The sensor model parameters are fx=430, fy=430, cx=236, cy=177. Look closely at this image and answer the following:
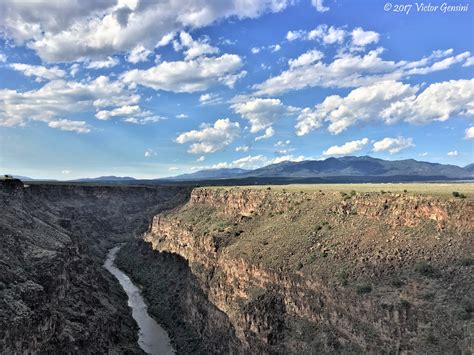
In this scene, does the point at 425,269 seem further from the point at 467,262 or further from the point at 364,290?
the point at 364,290

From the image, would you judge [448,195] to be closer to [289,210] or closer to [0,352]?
[289,210]

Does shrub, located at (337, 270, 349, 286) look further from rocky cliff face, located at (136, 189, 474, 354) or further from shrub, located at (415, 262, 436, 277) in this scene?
shrub, located at (415, 262, 436, 277)

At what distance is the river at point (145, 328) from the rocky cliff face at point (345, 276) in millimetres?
6340

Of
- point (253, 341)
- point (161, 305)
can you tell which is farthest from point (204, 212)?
point (253, 341)

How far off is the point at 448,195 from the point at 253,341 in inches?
1089

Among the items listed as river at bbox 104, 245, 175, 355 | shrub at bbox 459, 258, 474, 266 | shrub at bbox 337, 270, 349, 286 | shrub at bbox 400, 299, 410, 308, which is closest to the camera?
shrub at bbox 400, 299, 410, 308

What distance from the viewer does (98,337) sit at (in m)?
53.6

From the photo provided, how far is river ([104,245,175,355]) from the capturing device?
64125 millimetres

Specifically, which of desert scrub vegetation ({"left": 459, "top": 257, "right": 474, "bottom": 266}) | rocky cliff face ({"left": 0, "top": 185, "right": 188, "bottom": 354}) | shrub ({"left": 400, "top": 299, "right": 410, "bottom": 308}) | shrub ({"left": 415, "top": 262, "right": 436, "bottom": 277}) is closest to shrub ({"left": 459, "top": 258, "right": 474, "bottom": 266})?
desert scrub vegetation ({"left": 459, "top": 257, "right": 474, "bottom": 266})

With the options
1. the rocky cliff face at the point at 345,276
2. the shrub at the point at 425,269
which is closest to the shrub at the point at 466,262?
the rocky cliff face at the point at 345,276

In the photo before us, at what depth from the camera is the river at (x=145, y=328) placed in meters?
64.1

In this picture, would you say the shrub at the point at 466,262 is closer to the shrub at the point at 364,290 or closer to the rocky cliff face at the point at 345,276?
the rocky cliff face at the point at 345,276

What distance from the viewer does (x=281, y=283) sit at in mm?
51688

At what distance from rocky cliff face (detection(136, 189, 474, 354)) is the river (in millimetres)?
6340
